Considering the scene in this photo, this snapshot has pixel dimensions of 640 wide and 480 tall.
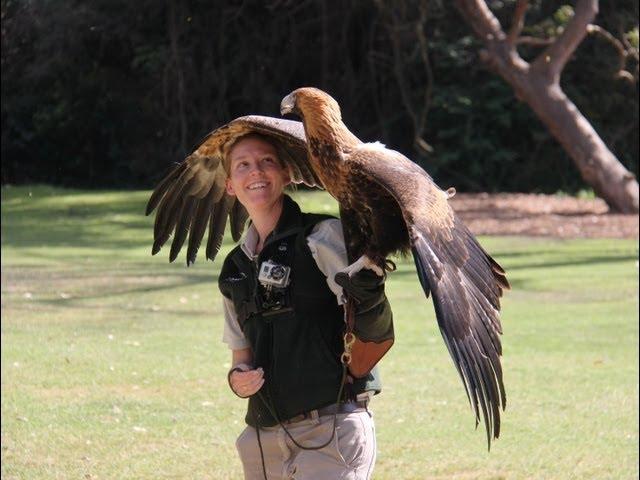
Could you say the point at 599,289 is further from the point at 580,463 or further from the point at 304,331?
the point at 304,331

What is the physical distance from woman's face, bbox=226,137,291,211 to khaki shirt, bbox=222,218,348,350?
13cm

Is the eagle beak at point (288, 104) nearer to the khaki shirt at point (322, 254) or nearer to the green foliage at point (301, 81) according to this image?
the khaki shirt at point (322, 254)

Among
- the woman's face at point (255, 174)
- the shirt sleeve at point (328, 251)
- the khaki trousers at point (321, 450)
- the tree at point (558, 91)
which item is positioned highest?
the woman's face at point (255, 174)

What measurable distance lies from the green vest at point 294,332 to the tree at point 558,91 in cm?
1491

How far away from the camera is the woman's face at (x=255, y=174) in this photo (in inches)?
156

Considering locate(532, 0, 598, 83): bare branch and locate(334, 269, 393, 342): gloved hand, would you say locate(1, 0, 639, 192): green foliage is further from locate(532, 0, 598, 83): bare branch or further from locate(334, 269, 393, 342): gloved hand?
locate(334, 269, 393, 342): gloved hand

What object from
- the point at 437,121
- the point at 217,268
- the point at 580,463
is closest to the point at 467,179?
the point at 437,121

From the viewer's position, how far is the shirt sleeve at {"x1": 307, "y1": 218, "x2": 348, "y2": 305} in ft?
12.6

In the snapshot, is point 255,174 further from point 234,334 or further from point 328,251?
point 234,334

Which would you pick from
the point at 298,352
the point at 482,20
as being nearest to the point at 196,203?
the point at 298,352

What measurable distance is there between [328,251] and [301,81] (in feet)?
67.2

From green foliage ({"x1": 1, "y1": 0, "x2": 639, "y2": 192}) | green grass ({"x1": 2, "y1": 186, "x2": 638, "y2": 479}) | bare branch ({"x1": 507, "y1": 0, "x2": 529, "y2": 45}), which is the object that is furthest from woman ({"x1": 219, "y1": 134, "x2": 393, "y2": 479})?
green foliage ({"x1": 1, "y1": 0, "x2": 639, "y2": 192})

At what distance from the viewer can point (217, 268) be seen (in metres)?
13.5

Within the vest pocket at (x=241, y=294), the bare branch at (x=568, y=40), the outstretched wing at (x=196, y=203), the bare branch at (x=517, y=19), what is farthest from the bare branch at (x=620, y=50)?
the vest pocket at (x=241, y=294)
